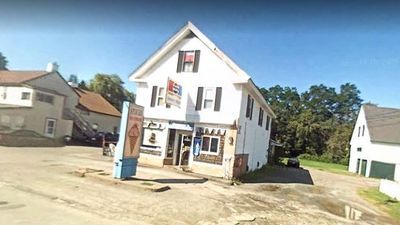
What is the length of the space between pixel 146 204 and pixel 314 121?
69413 millimetres

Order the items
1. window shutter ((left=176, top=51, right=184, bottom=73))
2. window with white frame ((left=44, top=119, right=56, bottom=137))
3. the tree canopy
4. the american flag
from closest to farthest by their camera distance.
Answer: the american flag, window shutter ((left=176, top=51, right=184, bottom=73)), window with white frame ((left=44, top=119, right=56, bottom=137)), the tree canopy

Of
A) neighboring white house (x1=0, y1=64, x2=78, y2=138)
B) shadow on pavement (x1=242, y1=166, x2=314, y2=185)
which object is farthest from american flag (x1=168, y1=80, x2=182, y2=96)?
neighboring white house (x1=0, y1=64, x2=78, y2=138)

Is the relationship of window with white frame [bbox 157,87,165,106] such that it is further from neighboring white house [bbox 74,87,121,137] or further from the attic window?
neighboring white house [bbox 74,87,121,137]

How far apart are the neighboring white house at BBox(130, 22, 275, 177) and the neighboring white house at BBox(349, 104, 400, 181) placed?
23009 mm

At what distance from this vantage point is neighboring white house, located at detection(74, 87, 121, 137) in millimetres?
38188

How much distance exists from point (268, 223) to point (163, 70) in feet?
45.9

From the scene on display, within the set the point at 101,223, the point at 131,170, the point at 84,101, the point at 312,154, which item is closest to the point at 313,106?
the point at 312,154

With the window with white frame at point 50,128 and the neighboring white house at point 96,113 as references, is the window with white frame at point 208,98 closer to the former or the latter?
the window with white frame at point 50,128

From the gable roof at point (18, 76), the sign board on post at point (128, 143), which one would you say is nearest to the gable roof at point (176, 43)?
the sign board on post at point (128, 143)

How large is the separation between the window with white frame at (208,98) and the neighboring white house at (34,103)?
17.1 metres

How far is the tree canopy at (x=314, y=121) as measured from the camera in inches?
2468

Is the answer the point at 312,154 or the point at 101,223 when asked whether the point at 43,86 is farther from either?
the point at 312,154

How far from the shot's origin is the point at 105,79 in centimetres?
6053

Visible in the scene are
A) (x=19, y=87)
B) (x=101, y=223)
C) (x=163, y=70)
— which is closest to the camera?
(x=101, y=223)
